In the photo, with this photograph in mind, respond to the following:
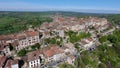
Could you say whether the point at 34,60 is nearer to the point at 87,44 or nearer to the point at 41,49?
the point at 41,49

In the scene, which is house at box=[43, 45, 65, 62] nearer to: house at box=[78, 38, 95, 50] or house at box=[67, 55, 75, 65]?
house at box=[67, 55, 75, 65]

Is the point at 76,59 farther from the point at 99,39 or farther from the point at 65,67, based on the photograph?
the point at 99,39

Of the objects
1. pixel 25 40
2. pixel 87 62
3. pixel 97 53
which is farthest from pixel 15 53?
pixel 97 53

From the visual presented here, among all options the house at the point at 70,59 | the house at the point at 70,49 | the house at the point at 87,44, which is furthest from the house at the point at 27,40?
the house at the point at 70,59

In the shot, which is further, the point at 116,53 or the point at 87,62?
the point at 116,53

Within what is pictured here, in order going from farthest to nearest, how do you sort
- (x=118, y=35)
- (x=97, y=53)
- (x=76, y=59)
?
(x=118, y=35), (x=97, y=53), (x=76, y=59)

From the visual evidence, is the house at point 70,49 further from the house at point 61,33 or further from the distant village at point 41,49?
the house at point 61,33

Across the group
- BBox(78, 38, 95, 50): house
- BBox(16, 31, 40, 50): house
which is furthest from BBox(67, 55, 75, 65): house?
BBox(16, 31, 40, 50): house

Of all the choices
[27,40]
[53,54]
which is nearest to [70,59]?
[53,54]

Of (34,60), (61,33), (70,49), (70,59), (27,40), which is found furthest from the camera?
(61,33)

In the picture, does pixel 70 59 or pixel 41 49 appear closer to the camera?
pixel 70 59

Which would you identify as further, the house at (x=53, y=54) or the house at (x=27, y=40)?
the house at (x=27, y=40)
